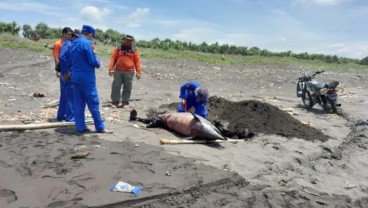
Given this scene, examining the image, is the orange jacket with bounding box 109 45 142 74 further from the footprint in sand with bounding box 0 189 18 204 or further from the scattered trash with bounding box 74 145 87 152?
the footprint in sand with bounding box 0 189 18 204

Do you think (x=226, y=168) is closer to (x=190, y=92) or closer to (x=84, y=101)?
(x=190, y=92)

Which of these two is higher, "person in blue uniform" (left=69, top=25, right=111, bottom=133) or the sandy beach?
"person in blue uniform" (left=69, top=25, right=111, bottom=133)

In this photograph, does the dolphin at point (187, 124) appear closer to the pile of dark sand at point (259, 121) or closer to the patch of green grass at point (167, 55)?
the pile of dark sand at point (259, 121)

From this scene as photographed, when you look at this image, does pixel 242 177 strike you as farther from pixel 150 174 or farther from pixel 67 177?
pixel 67 177

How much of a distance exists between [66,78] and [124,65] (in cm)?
285

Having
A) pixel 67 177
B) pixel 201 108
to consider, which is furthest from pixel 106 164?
pixel 201 108

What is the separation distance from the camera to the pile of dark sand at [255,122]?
838cm

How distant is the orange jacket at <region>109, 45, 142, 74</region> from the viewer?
10.6 meters

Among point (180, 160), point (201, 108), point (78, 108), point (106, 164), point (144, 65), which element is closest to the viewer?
point (106, 164)

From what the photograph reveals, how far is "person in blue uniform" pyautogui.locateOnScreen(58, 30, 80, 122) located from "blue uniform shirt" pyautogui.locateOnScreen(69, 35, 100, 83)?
0.41 m

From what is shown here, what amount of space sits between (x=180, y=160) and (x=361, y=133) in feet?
17.0

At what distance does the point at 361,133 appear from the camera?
9.36m

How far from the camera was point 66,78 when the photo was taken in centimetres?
791

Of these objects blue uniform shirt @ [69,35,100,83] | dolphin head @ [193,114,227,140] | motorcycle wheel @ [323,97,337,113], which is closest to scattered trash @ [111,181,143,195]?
dolphin head @ [193,114,227,140]
